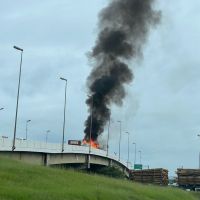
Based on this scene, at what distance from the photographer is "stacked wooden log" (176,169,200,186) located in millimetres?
110438

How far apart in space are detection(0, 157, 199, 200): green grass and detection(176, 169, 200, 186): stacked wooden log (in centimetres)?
5940

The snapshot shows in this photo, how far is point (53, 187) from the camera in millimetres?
37906

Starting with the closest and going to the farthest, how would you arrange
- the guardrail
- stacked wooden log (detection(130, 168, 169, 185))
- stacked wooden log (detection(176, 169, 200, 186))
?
the guardrail, stacked wooden log (detection(130, 168, 169, 185)), stacked wooden log (detection(176, 169, 200, 186))

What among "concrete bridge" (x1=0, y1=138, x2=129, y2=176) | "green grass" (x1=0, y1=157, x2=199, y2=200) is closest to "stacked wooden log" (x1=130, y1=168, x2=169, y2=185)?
"concrete bridge" (x1=0, y1=138, x2=129, y2=176)

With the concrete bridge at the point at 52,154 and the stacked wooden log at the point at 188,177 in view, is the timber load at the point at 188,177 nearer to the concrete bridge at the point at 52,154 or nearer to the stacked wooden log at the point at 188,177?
the stacked wooden log at the point at 188,177

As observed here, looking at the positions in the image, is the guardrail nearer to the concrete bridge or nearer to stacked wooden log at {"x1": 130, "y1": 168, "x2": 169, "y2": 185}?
the concrete bridge

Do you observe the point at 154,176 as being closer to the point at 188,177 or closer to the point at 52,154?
the point at 188,177

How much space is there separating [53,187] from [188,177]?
76710 millimetres

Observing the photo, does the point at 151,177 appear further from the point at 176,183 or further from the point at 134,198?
the point at 134,198

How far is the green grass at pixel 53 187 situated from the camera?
32562 mm

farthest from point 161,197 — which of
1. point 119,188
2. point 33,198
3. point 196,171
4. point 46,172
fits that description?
point 196,171

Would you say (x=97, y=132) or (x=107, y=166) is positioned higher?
(x=97, y=132)

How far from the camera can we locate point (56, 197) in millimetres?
33656

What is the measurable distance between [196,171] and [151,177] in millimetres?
8627
